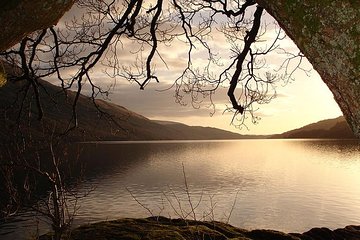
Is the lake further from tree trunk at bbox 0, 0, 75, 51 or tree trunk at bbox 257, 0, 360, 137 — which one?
tree trunk at bbox 257, 0, 360, 137

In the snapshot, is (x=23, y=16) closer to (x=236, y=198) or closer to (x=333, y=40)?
(x=333, y=40)

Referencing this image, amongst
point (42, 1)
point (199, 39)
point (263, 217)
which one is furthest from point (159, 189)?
point (42, 1)

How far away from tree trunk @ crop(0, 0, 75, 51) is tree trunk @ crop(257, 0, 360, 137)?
3.28ft

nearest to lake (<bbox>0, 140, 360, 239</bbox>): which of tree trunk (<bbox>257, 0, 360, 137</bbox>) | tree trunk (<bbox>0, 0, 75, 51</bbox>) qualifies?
tree trunk (<bbox>0, 0, 75, 51</bbox>)

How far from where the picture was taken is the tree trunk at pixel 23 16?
163 centimetres

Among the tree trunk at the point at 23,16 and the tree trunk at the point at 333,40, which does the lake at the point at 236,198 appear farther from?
the tree trunk at the point at 333,40

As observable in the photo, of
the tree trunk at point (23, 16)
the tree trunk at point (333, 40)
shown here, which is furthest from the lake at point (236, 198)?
the tree trunk at point (333, 40)

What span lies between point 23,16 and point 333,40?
129cm

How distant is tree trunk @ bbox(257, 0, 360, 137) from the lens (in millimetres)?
1348

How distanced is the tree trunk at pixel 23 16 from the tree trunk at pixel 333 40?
100 cm

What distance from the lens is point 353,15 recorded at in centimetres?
134

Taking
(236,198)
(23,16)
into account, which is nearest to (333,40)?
(23,16)

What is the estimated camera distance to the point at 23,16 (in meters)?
1.66

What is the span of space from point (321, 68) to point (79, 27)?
6321 millimetres
